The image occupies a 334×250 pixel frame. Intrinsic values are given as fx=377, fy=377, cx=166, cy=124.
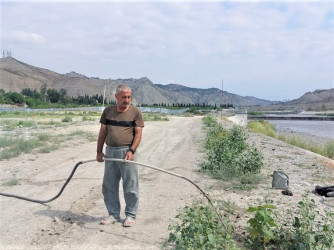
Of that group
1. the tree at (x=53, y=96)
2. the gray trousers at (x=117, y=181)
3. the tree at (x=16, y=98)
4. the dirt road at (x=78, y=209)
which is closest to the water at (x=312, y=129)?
the dirt road at (x=78, y=209)

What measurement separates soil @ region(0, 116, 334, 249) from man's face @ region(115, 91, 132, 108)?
1813 mm

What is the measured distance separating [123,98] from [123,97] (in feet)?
0.05

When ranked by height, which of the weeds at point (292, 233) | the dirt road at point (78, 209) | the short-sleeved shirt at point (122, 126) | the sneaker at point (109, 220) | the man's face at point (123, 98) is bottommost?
the dirt road at point (78, 209)

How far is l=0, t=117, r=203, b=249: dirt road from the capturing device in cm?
510

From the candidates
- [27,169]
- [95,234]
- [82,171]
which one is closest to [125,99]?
[95,234]

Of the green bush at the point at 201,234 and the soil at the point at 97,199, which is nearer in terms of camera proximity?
the green bush at the point at 201,234

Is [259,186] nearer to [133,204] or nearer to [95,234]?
[133,204]

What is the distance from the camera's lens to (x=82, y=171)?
9.95 meters

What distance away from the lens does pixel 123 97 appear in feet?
17.7

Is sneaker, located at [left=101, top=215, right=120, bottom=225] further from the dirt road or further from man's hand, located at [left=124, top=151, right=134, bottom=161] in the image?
man's hand, located at [left=124, top=151, right=134, bottom=161]

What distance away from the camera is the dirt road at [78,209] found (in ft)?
16.7

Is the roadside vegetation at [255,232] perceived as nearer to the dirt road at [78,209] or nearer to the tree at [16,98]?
the dirt road at [78,209]

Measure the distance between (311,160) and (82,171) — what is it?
8216mm

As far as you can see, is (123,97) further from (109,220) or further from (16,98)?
(16,98)
